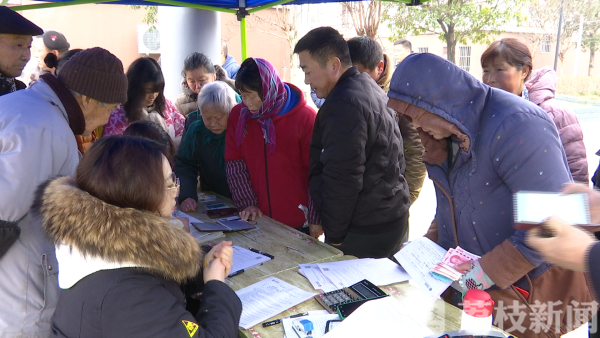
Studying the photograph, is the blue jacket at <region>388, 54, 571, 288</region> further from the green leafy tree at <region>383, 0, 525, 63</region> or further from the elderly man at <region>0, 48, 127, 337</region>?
the green leafy tree at <region>383, 0, 525, 63</region>

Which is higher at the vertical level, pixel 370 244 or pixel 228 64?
pixel 228 64

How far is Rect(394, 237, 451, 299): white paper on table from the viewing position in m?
1.45

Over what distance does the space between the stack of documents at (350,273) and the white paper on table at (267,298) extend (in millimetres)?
93

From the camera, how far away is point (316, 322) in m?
1.46

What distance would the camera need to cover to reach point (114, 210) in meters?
1.10

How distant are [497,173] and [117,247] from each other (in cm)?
118

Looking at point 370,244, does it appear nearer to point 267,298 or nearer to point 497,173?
point 267,298

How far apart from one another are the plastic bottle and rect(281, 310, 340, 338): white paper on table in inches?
16.9

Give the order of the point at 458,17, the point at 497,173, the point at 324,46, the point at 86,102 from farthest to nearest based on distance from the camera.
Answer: the point at 458,17
the point at 324,46
the point at 86,102
the point at 497,173

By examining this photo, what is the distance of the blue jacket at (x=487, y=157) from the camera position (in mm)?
1391

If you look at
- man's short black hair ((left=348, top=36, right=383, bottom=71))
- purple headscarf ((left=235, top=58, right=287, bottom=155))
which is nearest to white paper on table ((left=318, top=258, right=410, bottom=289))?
purple headscarf ((left=235, top=58, right=287, bottom=155))

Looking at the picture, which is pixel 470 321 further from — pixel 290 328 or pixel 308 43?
pixel 308 43

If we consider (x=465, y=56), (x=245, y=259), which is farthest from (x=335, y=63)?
(x=465, y=56)

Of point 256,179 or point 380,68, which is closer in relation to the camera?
point 256,179
